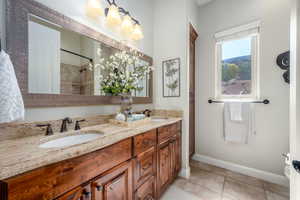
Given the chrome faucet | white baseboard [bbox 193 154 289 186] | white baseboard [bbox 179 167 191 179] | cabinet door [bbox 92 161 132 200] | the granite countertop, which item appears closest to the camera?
the granite countertop

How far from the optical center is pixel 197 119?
2.38 metres

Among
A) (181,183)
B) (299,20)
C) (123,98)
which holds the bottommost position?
(181,183)

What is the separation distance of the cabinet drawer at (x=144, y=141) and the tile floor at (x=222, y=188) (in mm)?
750

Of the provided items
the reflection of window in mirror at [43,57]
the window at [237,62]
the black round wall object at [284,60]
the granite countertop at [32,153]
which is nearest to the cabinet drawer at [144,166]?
the granite countertop at [32,153]

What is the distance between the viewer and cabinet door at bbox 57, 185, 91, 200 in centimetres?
61

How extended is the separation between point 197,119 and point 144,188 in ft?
5.31

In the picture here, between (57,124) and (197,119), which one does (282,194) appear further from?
(57,124)

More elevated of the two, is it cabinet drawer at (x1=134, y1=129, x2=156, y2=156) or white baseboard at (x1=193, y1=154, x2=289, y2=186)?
cabinet drawer at (x1=134, y1=129, x2=156, y2=156)

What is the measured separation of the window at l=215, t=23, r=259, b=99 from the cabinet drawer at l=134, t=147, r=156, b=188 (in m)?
1.62

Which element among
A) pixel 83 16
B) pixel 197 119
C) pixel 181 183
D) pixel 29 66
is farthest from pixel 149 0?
pixel 181 183

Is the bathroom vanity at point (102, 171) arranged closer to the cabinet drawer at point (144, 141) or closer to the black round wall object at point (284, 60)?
the cabinet drawer at point (144, 141)

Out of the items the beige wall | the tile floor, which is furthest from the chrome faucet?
the beige wall

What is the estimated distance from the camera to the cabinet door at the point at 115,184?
746mm

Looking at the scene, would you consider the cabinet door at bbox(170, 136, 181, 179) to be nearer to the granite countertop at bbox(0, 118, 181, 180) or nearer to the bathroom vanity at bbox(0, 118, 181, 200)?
the bathroom vanity at bbox(0, 118, 181, 200)
